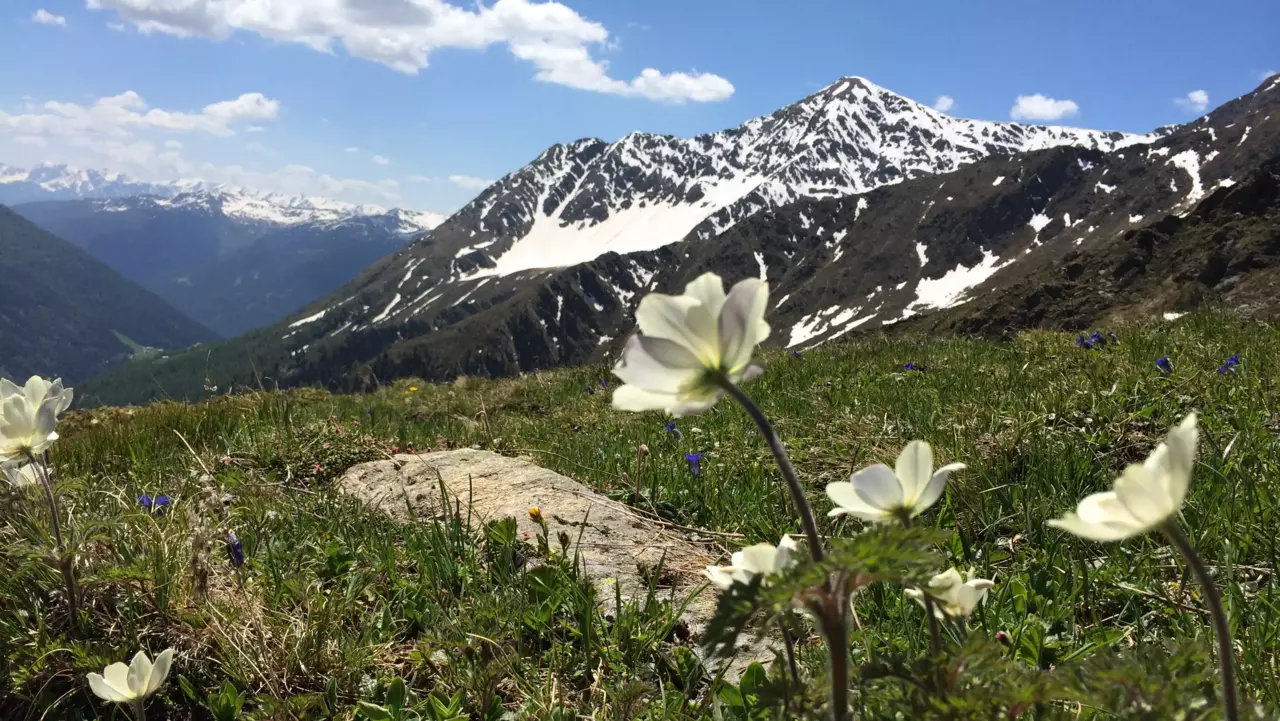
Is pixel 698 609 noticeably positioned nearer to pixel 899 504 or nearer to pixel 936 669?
pixel 899 504

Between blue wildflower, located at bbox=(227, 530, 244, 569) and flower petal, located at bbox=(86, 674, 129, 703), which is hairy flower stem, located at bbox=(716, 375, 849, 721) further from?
blue wildflower, located at bbox=(227, 530, 244, 569)

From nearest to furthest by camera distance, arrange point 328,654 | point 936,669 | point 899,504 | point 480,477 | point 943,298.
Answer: point 936,669, point 899,504, point 328,654, point 480,477, point 943,298

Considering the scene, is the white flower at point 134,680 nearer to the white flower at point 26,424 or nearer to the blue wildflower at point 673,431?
the white flower at point 26,424

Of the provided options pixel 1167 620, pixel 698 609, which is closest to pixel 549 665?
pixel 698 609

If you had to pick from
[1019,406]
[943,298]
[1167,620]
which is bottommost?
[1167,620]

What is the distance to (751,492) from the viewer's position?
4156mm

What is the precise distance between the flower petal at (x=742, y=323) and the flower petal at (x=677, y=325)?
4 centimetres

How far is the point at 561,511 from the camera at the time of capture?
4016mm

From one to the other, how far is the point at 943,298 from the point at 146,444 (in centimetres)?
16554

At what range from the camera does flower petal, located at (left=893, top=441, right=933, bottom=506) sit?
1469mm

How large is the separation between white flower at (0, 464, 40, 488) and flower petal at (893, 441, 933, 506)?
10.1ft

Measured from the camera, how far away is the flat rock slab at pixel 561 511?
3.15 m

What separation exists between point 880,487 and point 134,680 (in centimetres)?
209

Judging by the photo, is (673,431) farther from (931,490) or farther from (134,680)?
(931,490)
